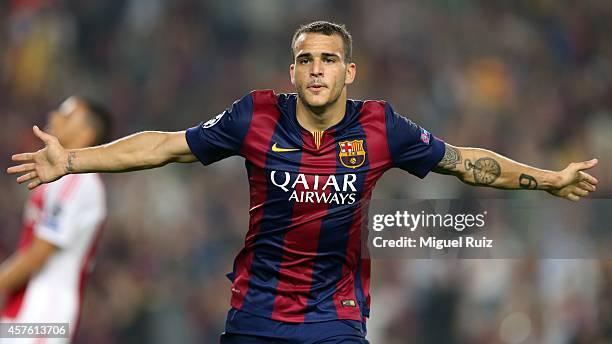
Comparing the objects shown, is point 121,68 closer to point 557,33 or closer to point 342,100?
point 557,33

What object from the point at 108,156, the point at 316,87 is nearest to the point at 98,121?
the point at 108,156

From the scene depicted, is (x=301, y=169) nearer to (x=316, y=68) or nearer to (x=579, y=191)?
(x=316, y=68)

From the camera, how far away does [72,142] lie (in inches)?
268

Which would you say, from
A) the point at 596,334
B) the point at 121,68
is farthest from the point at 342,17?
the point at 596,334

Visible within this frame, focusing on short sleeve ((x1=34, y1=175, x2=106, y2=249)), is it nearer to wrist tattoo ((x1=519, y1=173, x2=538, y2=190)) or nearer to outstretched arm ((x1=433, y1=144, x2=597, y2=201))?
outstretched arm ((x1=433, y1=144, x2=597, y2=201))

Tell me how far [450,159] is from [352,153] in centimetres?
54

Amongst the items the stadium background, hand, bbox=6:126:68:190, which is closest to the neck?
hand, bbox=6:126:68:190

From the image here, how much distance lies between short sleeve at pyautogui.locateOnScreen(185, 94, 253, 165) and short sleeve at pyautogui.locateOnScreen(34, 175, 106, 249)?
189 centimetres

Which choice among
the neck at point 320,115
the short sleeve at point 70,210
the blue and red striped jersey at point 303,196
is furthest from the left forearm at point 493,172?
the short sleeve at point 70,210

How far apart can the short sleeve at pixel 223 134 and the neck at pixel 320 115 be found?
0.79 ft

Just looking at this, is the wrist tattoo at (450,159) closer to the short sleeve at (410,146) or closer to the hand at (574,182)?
the short sleeve at (410,146)

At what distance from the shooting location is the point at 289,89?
9.62 m

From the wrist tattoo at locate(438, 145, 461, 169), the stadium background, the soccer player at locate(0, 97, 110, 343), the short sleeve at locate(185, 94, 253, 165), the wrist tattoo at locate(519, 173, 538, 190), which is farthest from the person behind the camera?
the stadium background

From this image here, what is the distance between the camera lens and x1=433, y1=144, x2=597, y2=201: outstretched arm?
4.97 m
